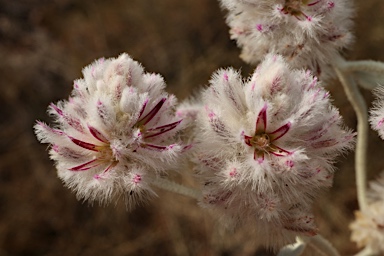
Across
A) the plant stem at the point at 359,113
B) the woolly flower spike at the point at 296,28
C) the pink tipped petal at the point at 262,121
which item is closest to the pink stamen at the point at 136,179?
the pink tipped petal at the point at 262,121

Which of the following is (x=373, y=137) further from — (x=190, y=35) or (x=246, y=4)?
(x=246, y=4)

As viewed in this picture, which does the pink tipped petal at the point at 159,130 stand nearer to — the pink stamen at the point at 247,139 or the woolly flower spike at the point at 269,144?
the woolly flower spike at the point at 269,144

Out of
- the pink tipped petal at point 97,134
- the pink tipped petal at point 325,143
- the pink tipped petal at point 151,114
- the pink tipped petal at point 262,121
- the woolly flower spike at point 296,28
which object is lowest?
the pink tipped petal at point 325,143

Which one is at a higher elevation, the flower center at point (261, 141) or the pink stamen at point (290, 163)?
the flower center at point (261, 141)

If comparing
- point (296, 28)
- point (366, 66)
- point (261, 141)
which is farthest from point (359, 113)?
point (261, 141)

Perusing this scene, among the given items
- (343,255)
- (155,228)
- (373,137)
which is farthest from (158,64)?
(343,255)

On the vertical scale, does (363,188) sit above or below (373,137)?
below

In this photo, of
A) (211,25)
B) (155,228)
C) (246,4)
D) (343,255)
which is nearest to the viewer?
(246,4)
